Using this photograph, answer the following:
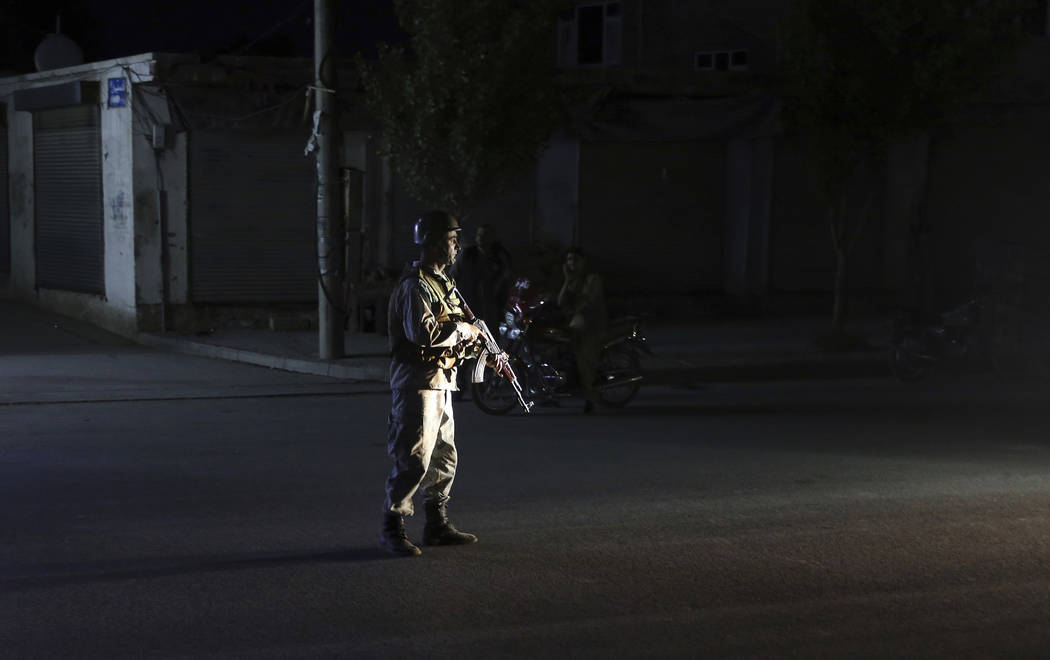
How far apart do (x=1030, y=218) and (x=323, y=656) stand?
67.5ft

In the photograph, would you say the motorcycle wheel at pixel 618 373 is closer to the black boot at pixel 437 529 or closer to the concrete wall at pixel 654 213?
the black boot at pixel 437 529

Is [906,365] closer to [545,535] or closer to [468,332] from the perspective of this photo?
[545,535]

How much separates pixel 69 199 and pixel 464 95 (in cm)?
793

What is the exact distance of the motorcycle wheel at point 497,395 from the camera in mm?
11992

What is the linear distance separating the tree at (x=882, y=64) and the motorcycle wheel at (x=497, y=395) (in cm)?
688

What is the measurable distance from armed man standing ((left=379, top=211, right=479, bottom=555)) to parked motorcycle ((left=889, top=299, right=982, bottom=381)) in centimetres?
918

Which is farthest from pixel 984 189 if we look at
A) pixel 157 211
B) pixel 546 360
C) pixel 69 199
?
pixel 69 199

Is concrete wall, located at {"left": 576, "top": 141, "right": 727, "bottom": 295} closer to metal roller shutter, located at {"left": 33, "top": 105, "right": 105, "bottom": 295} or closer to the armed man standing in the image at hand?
metal roller shutter, located at {"left": 33, "top": 105, "right": 105, "bottom": 295}

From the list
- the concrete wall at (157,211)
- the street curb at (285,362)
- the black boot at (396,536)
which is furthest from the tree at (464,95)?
the black boot at (396,536)

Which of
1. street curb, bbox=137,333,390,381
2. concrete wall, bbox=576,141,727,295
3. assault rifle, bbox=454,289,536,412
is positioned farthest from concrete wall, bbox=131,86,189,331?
assault rifle, bbox=454,289,536,412

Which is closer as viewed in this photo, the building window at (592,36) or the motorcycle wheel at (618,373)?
the motorcycle wheel at (618,373)

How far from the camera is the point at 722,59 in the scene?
28.5 metres

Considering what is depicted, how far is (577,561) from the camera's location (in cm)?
680

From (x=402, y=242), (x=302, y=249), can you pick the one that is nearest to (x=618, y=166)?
(x=402, y=242)
